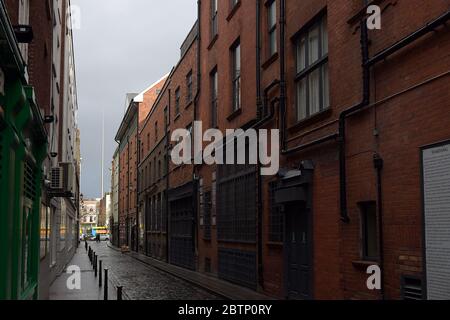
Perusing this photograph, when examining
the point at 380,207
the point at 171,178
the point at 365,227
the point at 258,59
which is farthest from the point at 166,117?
the point at 380,207

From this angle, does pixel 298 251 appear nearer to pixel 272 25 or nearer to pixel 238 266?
pixel 238 266

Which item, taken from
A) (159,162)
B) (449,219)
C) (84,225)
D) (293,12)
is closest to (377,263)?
(449,219)

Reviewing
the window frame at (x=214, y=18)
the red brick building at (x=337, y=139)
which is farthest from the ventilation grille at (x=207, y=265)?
the window frame at (x=214, y=18)

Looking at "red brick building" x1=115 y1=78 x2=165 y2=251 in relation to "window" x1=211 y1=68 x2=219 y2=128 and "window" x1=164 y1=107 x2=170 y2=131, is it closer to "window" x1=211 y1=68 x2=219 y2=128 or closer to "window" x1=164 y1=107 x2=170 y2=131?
"window" x1=164 y1=107 x2=170 y2=131

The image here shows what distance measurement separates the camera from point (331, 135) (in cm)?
1070

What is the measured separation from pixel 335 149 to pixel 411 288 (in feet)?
10.7

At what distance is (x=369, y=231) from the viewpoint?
31.8 feet

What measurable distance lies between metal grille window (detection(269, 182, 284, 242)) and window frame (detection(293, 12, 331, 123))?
6.99 ft

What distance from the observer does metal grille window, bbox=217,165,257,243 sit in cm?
1597

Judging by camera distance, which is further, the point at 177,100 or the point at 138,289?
the point at 177,100

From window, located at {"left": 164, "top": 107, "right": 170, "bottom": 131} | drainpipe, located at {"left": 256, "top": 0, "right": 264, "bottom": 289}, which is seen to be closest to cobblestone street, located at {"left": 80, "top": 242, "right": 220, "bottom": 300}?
drainpipe, located at {"left": 256, "top": 0, "right": 264, "bottom": 289}

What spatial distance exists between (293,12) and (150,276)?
13262 millimetres

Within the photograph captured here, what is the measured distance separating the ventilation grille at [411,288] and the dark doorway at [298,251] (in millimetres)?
3435

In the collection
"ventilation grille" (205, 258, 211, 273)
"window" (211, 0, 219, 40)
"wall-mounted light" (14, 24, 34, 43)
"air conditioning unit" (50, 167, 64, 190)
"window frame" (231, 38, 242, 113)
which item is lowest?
"ventilation grille" (205, 258, 211, 273)
